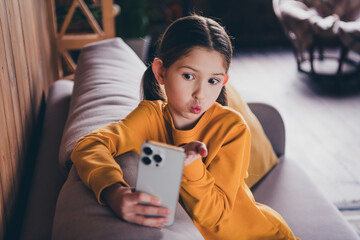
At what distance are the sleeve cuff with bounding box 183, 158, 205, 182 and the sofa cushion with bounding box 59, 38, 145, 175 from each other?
311 mm

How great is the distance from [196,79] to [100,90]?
0.44m

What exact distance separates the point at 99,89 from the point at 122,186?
520 millimetres

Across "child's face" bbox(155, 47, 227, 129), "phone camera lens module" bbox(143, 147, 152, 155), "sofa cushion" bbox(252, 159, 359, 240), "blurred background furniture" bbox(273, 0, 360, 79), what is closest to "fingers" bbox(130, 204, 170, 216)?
"phone camera lens module" bbox(143, 147, 152, 155)

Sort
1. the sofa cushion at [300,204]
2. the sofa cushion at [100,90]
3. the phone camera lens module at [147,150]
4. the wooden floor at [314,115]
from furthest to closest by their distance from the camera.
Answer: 1. the wooden floor at [314,115]
2. the sofa cushion at [300,204]
3. the sofa cushion at [100,90]
4. the phone camera lens module at [147,150]

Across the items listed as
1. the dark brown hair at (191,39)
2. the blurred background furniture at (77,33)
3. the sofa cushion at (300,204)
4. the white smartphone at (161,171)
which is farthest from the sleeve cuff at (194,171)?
the blurred background furniture at (77,33)

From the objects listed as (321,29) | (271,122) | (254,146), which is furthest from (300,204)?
(321,29)

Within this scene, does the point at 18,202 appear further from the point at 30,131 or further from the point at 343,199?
the point at 343,199

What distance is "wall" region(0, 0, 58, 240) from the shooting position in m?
0.85

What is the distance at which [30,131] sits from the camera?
4.10 feet

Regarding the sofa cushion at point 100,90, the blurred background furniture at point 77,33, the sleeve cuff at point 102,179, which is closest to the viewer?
the sleeve cuff at point 102,179

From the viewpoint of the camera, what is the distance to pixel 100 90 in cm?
117

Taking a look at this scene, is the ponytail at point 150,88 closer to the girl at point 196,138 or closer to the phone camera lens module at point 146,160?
the girl at point 196,138

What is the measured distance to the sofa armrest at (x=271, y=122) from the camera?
5.25 ft

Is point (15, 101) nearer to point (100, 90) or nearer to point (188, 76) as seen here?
point (100, 90)
